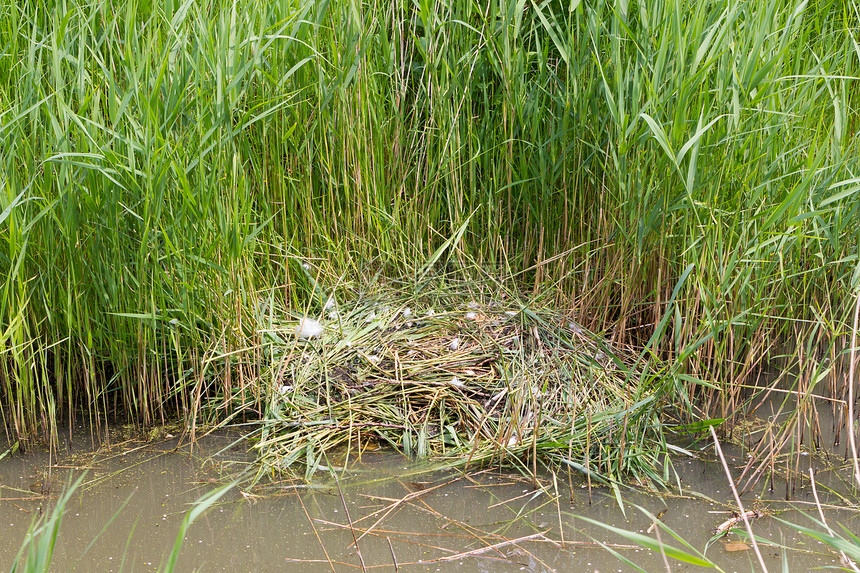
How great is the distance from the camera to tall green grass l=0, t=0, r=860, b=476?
207 cm

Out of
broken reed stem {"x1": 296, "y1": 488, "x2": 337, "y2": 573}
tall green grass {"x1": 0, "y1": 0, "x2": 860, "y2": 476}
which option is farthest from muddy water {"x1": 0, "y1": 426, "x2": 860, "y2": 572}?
tall green grass {"x1": 0, "y1": 0, "x2": 860, "y2": 476}

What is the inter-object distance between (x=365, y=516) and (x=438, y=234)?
3.90 feet

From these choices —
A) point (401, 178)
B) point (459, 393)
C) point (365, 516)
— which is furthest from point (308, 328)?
point (365, 516)

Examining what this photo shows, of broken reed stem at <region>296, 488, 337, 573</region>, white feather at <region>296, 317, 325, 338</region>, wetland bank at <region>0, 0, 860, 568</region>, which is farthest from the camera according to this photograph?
white feather at <region>296, 317, 325, 338</region>

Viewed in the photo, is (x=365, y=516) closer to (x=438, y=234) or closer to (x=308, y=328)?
(x=308, y=328)

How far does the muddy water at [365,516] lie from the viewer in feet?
5.63

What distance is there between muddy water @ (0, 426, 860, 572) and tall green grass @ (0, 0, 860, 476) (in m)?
0.21

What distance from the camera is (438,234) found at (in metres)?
2.79

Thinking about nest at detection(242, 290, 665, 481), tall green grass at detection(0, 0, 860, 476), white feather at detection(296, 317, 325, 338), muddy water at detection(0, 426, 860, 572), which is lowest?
muddy water at detection(0, 426, 860, 572)

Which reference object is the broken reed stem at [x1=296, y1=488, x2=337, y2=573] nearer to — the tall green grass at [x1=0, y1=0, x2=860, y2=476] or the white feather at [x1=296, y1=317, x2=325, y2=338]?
the tall green grass at [x1=0, y1=0, x2=860, y2=476]

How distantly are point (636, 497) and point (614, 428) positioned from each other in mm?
211

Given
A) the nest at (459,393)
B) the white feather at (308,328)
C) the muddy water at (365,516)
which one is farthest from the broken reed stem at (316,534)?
the white feather at (308,328)

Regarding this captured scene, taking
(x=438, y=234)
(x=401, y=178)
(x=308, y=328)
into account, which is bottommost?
(x=308, y=328)

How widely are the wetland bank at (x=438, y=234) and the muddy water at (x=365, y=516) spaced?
2.3 inches
